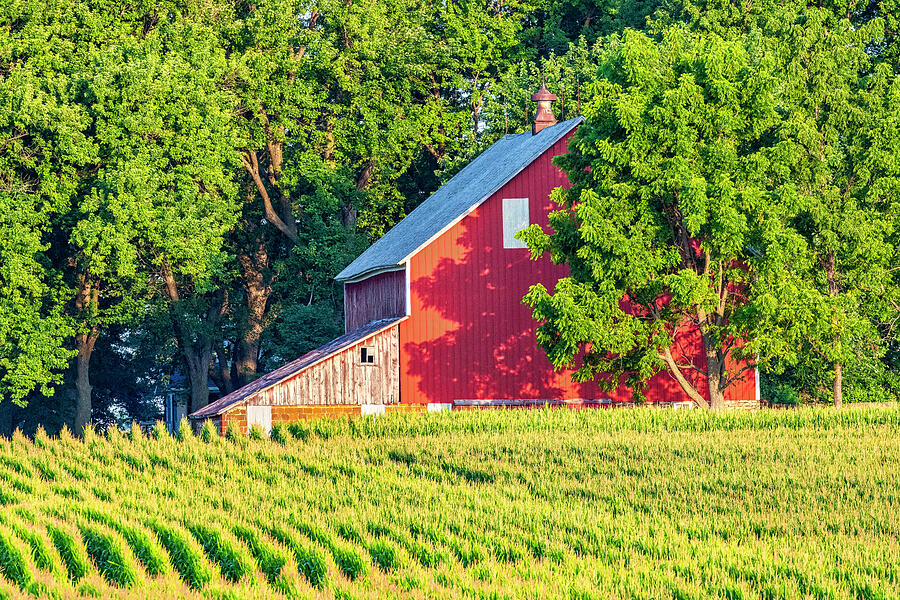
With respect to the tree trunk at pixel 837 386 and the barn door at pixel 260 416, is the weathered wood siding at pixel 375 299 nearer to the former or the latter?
the barn door at pixel 260 416

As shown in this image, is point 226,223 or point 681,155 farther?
point 226,223

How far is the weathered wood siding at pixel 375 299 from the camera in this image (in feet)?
117

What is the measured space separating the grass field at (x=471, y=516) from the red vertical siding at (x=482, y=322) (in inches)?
305

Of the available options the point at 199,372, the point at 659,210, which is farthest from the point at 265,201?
the point at 659,210

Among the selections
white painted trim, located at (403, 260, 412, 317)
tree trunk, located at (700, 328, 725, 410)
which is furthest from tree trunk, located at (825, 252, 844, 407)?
white painted trim, located at (403, 260, 412, 317)

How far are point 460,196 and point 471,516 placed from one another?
23104 mm

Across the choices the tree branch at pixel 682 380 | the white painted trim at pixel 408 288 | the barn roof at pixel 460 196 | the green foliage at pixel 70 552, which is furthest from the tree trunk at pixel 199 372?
the green foliage at pixel 70 552

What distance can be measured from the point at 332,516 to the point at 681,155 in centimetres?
1702

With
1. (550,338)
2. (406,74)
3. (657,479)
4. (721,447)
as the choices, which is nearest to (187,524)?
(657,479)

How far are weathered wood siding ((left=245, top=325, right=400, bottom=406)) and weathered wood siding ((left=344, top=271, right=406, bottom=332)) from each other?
50.2 inches

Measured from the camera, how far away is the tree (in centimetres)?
2995

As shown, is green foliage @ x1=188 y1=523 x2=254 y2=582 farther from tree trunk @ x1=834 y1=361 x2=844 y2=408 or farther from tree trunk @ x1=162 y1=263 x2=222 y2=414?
tree trunk @ x1=162 y1=263 x2=222 y2=414

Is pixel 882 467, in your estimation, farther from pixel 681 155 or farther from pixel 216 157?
pixel 216 157

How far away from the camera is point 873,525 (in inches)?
601
